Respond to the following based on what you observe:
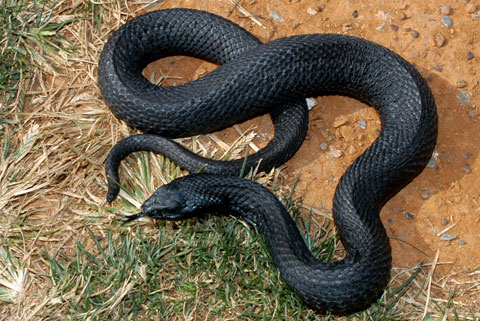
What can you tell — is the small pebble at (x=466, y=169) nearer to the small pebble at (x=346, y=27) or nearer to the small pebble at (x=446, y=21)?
the small pebble at (x=446, y=21)

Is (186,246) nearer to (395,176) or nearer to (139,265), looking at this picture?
(139,265)

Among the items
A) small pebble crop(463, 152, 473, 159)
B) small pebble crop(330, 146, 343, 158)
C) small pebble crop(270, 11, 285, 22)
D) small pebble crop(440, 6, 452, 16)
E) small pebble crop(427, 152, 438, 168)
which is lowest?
small pebble crop(330, 146, 343, 158)

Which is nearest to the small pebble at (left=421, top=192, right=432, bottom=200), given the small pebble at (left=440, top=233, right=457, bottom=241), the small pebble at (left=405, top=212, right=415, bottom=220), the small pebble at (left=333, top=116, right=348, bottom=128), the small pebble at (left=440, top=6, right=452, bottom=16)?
the small pebble at (left=405, top=212, right=415, bottom=220)

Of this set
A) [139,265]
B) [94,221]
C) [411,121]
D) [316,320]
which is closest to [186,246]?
[139,265]

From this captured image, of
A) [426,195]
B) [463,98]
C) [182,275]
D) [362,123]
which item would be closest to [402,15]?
[463,98]

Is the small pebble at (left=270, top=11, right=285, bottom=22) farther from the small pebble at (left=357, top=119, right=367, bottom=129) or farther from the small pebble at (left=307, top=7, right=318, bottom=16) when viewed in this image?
the small pebble at (left=357, top=119, right=367, bottom=129)

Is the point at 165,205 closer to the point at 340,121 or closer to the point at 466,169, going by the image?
the point at 340,121

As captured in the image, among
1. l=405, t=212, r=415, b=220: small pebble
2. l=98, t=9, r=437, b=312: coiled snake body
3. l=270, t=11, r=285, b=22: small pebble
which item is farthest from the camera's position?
l=270, t=11, r=285, b=22: small pebble
